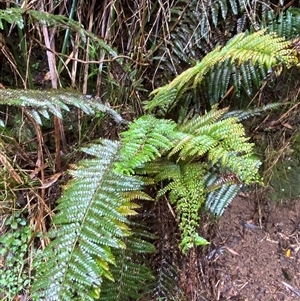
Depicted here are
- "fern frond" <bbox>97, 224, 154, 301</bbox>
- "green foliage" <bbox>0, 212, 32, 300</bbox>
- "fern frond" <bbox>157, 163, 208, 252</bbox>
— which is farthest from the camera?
"green foliage" <bbox>0, 212, 32, 300</bbox>

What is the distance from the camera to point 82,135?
2.03 metres

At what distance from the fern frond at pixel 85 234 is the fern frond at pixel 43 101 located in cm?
25

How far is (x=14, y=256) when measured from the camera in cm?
188

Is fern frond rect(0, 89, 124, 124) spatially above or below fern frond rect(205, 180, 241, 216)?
above

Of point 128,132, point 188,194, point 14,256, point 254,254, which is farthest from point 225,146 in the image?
point 14,256

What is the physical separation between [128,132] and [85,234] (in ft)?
1.40

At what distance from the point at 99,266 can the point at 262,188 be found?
94 centimetres

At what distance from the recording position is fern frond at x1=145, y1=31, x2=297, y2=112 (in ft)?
4.78

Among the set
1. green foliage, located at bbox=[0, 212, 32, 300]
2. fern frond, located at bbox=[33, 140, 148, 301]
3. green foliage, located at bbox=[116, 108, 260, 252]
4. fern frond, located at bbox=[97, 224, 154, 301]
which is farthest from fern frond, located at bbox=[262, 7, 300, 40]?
green foliage, located at bbox=[0, 212, 32, 300]

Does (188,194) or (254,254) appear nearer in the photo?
(188,194)

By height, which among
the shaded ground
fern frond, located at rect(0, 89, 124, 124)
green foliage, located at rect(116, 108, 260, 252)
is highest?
fern frond, located at rect(0, 89, 124, 124)

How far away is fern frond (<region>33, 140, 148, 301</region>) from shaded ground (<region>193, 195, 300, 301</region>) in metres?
0.62

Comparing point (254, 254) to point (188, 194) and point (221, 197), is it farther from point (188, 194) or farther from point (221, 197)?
point (188, 194)

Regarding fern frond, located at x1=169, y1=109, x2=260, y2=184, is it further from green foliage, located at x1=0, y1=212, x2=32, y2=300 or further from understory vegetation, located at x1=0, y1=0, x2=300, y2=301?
green foliage, located at x1=0, y1=212, x2=32, y2=300
